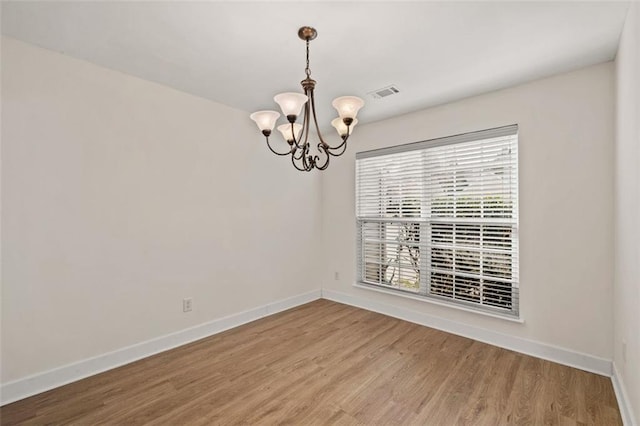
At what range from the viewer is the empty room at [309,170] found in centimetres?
187

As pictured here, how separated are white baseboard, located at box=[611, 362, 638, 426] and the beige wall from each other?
212mm

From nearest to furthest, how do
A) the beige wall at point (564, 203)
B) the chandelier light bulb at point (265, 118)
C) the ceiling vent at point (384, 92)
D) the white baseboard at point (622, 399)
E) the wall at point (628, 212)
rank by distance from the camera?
the wall at point (628, 212) → the white baseboard at point (622, 399) → the chandelier light bulb at point (265, 118) → the beige wall at point (564, 203) → the ceiling vent at point (384, 92)

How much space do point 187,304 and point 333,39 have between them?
270 centimetres

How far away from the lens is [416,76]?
8.36 feet

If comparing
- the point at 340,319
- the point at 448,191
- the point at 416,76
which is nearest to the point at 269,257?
the point at 340,319

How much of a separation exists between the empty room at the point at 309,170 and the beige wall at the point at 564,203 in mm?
17

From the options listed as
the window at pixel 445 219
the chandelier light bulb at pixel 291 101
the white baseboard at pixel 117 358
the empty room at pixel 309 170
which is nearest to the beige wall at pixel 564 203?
the empty room at pixel 309 170

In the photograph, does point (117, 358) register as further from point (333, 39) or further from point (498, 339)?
point (498, 339)

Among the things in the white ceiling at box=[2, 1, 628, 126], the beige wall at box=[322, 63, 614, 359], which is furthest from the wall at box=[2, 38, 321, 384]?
the beige wall at box=[322, 63, 614, 359]

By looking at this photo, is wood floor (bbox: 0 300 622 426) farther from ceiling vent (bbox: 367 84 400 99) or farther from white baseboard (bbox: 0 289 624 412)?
ceiling vent (bbox: 367 84 400 99)

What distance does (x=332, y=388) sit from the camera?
2.17 meters

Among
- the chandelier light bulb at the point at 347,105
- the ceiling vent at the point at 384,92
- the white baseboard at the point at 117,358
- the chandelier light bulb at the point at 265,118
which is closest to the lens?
the chandelier light bulb at the point at 347,105

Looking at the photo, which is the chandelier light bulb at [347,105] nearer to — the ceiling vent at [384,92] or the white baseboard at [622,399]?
the ceiling vent at [384,92]

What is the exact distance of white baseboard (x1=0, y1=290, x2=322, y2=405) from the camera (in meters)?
2.04
